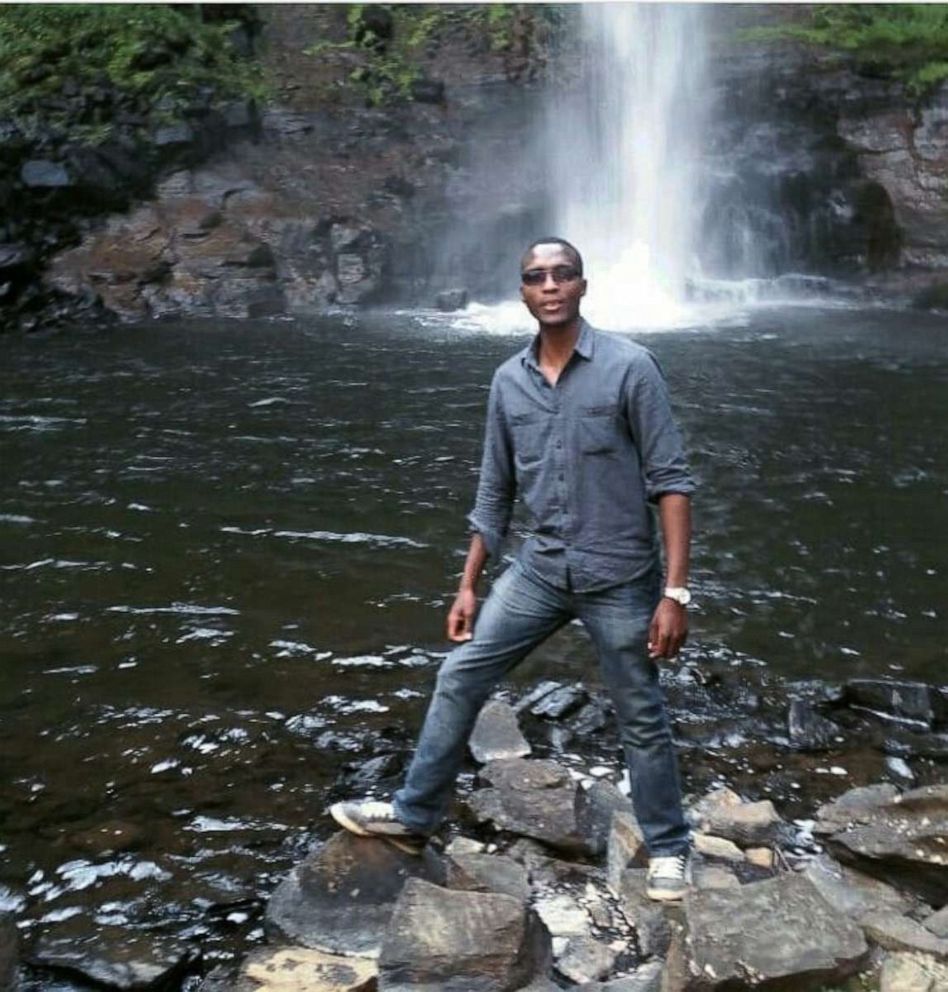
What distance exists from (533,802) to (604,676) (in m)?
0.93

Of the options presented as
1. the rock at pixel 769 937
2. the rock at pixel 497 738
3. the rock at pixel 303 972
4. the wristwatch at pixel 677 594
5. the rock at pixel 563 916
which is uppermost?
the wristwatch at pixel 677 594

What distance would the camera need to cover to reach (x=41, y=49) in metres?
23.8

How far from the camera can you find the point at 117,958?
395cm

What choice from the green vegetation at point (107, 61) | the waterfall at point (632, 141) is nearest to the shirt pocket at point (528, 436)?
the waterfall at point (632, 141)

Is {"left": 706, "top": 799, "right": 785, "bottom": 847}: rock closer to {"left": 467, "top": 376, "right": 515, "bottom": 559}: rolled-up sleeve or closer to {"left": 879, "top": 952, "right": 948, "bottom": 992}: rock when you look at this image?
{"left": 879, "top": 952, "right": 948, "bottom": 992}: rock

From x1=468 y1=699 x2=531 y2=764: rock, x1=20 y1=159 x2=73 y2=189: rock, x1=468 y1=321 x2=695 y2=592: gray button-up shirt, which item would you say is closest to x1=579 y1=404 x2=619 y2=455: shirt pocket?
x1=468 y1=321 x2=695 y2=592: gray button-up shirt

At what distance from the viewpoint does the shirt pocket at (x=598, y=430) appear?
12.5ft

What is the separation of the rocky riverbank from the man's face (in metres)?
1.94

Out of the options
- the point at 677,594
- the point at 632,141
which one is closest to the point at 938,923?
the point at 677,594

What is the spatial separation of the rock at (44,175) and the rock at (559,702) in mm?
19303

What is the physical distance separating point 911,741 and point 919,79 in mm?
20550

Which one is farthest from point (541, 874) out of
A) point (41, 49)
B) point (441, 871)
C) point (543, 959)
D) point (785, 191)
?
point (41, 49)

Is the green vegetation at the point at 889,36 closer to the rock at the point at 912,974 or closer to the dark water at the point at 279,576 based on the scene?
the dark water at the point at 279,576

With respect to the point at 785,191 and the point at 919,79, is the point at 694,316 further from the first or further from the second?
the point at 919,79
